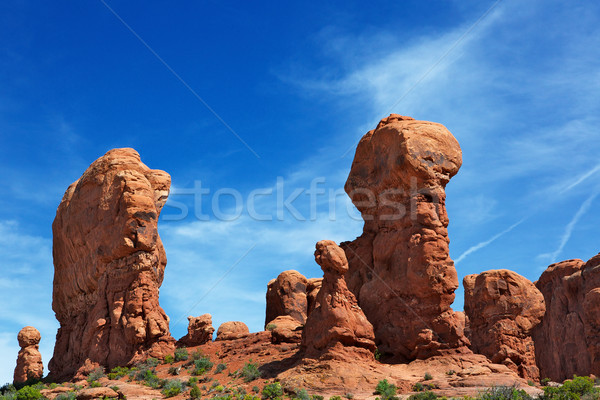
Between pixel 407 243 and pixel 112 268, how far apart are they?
53.2 feet

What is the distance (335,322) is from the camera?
101 feet

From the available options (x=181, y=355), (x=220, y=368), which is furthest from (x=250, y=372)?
(x=181, y=355)

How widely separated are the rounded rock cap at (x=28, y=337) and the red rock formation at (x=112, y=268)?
15.9 ft

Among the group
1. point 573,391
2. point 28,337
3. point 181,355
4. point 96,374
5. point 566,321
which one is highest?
point 566,321

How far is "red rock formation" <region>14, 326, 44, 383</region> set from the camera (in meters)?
47.6

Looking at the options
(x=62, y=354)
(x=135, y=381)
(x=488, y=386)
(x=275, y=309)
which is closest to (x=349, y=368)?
(x=488, y=386)

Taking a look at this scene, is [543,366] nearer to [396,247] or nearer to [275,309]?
→ [275,309]

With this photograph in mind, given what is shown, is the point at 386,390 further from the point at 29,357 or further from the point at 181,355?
the point at 29,357

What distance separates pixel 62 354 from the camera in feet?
141

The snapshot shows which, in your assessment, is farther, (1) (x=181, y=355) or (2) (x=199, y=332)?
(2) (x=199, y=332)

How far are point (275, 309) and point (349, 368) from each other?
1833 cm

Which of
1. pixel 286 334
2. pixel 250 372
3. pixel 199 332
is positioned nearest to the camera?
pixel 250 372

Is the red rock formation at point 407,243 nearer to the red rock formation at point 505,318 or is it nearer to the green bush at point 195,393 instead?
the red rock formation at point 505,318

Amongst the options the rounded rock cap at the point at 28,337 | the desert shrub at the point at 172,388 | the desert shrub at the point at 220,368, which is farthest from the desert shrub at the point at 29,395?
the rounded rock cap at the point at 28,337
